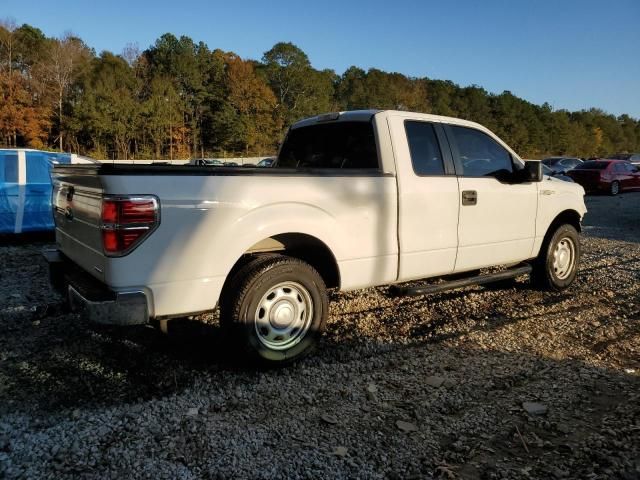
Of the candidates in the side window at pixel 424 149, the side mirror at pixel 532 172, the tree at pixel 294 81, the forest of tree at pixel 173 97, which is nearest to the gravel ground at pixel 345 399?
the side mirror at pixel 532 172

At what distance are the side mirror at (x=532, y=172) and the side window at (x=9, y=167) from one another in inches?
344

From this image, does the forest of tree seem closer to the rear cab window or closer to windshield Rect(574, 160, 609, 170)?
windshield Rect(574, 160, 609, 170)

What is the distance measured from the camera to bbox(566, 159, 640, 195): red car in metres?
21.7

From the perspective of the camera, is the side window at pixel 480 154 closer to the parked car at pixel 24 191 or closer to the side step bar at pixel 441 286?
the side step bar at pixel 441 286

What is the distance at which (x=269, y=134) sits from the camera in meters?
69.4

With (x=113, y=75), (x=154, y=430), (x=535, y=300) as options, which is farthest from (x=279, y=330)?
(x=113, y=75)

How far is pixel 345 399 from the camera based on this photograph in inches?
133

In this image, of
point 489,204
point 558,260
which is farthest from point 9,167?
point 558,260

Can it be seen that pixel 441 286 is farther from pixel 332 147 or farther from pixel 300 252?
pixel 332 147

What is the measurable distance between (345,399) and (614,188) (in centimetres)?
2279

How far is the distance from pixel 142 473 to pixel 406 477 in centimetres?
134

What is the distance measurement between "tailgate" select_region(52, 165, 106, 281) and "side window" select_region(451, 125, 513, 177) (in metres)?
3.35

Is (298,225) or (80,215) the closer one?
(80,215)

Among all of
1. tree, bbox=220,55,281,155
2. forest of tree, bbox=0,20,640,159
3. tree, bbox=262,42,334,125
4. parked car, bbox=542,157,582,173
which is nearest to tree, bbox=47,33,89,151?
forest of tree, bbox=0,20,640,159
